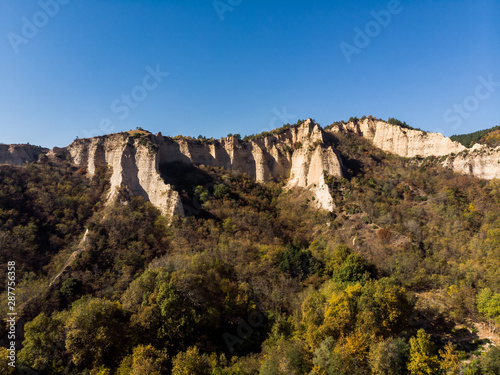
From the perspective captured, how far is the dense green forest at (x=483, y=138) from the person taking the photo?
35800 millimetres

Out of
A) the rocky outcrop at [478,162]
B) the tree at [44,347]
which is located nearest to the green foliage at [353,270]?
the tree at [44,347]

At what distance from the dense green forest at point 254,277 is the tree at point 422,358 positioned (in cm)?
7

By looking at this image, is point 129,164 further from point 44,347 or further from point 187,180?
point 44,347

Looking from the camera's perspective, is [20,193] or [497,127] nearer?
[20,193]

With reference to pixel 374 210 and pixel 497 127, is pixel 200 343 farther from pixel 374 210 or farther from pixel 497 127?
pixel 497 127

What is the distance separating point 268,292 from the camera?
2045 centimetres

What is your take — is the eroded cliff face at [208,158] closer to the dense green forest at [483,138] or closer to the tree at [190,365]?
the tree at [190,365]

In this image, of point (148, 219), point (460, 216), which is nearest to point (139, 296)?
point (148, 219)

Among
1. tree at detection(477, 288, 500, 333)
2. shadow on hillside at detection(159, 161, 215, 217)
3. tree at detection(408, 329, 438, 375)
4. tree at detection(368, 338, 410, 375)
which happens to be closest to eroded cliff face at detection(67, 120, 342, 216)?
shadow on hillside at detection(159, 161, 215, 217)

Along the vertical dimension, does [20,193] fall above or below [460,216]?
above

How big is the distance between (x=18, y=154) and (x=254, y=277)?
41.3m

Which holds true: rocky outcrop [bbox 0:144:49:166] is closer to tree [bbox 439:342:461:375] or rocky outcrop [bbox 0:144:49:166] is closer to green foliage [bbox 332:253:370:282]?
green foliage [bbox 332:253:370:282]

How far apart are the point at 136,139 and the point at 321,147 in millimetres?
28296

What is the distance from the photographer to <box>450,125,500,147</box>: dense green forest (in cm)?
3580
